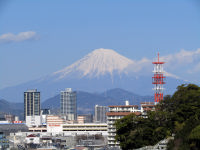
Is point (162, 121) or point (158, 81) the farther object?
point (158, 81)

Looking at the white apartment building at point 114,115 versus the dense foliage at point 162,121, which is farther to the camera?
the white apartment building at point 114,115

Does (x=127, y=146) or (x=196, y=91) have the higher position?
(x=196, y=91)

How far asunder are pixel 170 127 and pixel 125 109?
7522 cm

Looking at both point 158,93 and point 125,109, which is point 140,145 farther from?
point 125,109

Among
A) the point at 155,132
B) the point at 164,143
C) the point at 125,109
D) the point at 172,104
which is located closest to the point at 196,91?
the point at 172,104

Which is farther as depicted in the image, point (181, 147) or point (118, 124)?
point (118, 124)

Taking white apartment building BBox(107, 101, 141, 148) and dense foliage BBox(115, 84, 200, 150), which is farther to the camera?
white apartment building BBox(107, 101, 141, 148)

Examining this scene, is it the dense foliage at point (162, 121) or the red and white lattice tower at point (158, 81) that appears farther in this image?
the red and white lattice tower at point (158, 81)

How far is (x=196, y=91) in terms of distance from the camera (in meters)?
103

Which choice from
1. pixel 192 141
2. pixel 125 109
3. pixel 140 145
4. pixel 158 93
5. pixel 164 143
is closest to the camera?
pixel 192 141

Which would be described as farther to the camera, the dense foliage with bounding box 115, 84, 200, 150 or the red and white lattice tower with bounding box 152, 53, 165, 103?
the red and white lattice tower with bounding box 152, 53, 165, 103

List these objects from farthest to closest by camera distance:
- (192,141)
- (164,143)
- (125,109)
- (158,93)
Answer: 1. (125,109)
2. (158,93)
3. (164,143)
4. (192,141)

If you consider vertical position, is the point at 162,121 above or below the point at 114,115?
below

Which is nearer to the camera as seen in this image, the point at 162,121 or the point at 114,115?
the point at 162,121
